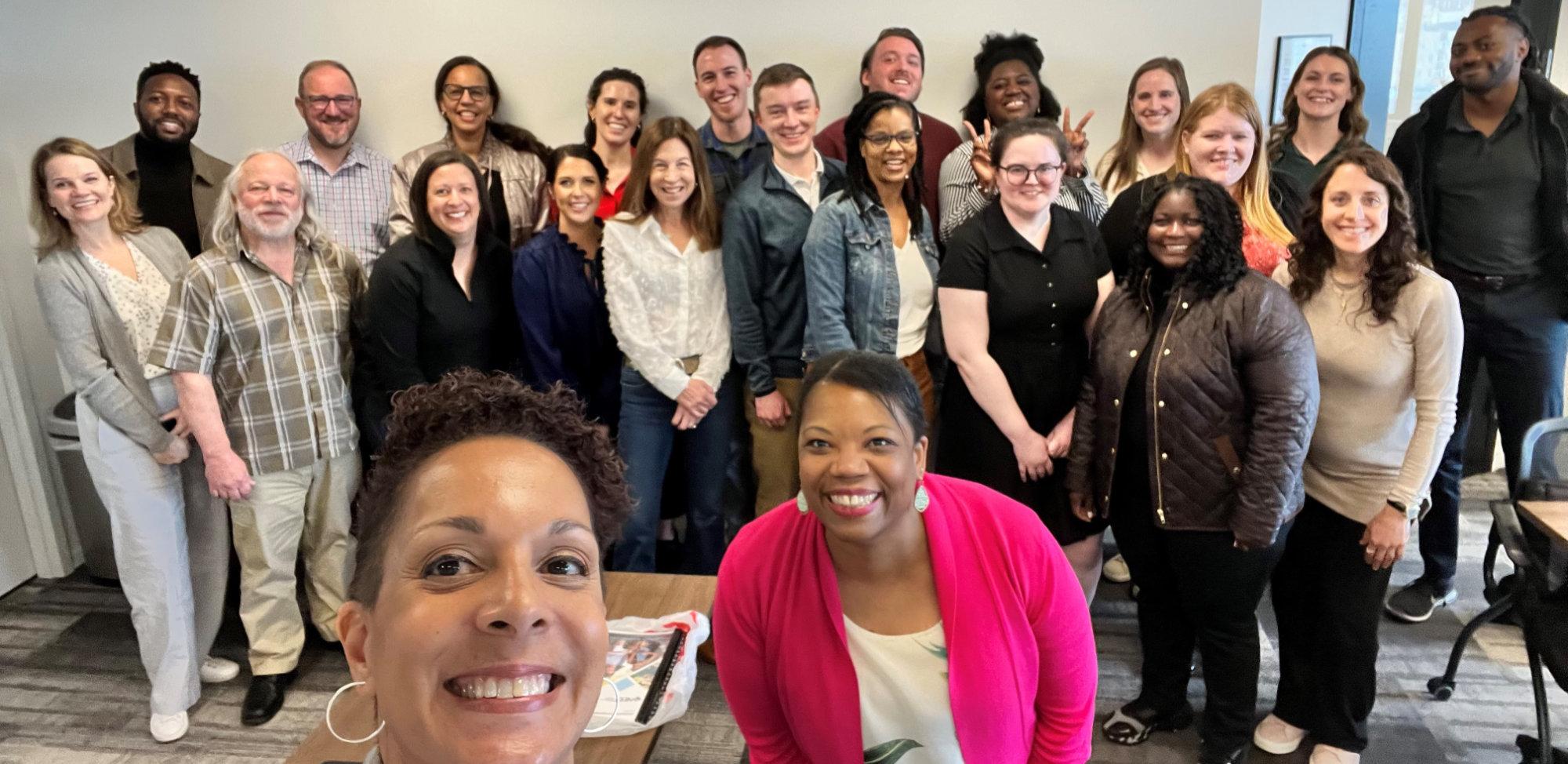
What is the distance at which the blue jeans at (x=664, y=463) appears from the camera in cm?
321

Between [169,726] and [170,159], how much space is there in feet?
6.51

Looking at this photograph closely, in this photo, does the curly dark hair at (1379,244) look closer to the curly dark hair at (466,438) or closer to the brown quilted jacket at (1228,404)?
the brown quilted jacket at (1228,404)

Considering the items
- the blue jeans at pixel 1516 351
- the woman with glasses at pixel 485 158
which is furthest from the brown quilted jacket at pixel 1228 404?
the woman with glasses at pixel 485 158

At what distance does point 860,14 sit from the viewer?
3.90 metres

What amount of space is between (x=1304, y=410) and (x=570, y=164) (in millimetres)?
2118

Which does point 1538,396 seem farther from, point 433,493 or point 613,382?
point 433,493

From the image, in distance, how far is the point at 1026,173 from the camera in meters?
2.70

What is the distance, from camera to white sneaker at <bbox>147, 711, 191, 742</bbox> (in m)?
2.98

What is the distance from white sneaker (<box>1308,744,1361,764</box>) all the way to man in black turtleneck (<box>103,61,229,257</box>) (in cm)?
380

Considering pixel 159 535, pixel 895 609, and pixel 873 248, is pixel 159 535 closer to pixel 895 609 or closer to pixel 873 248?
pixel 873 248

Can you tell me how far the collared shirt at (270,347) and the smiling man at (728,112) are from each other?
4.05 feet

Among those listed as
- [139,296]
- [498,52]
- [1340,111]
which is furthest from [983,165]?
[139,296]

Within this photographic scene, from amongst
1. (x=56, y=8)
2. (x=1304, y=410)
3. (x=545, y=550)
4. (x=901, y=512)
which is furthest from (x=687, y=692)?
(x=56, y=8)

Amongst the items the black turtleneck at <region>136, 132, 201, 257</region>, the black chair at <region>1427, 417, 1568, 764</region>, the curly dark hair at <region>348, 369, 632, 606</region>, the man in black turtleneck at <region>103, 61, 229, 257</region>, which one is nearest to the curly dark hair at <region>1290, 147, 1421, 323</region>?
the black chair at <region>1427, 417, 1568, 764</region>
